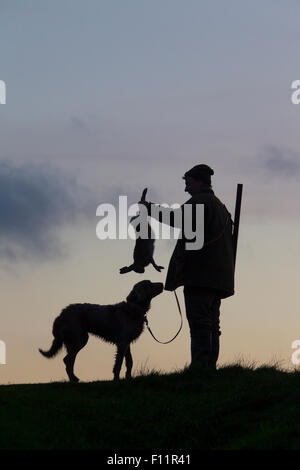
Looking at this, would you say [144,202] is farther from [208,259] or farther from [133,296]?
[133,296]

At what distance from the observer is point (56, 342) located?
49.3 feet

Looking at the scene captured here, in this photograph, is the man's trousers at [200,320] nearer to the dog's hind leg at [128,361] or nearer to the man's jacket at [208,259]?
the man's jacket at [208,259]

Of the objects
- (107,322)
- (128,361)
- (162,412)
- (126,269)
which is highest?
(126,269)

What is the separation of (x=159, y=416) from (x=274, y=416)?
4.96 ft

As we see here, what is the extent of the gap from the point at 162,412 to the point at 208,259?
2910 mm

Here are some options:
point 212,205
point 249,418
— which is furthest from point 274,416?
point 212,205

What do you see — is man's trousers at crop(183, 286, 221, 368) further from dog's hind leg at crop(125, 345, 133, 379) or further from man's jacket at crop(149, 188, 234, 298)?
dog's hind leg at crop(125, 345, 133, 379)

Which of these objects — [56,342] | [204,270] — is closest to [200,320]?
[204,270]

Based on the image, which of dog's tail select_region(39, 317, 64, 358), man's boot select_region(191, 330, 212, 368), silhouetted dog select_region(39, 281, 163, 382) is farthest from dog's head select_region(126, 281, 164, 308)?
man's boot select_region(191, 330, 212, 368)

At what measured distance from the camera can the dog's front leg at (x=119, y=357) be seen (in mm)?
14369

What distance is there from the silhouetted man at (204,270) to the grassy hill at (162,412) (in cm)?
71
